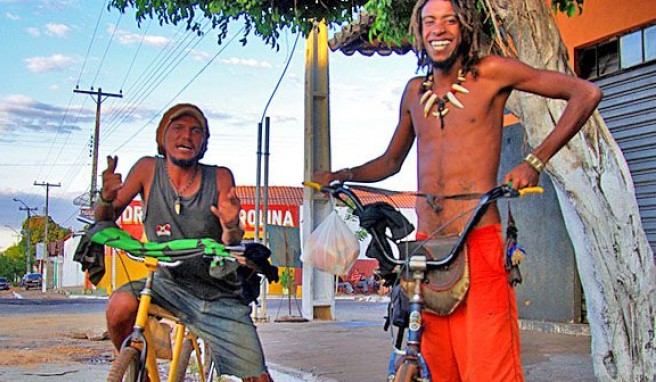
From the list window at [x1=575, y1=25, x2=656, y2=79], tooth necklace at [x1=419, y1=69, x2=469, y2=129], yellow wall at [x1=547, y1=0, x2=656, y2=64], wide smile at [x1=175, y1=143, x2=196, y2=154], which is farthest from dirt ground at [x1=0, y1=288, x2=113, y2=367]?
tooth necklace at [x1=419, y1=69, x2=469, y2=129]

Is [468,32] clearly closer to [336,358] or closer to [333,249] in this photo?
[333,249]

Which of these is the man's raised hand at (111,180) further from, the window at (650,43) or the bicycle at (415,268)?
the window at (650,43)

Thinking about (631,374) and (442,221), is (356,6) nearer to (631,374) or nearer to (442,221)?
(631,374)

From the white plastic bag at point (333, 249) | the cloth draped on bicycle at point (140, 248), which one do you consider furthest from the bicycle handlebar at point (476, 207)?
the white plastic bag at point (333, 249)

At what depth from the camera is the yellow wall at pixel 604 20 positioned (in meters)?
8.70

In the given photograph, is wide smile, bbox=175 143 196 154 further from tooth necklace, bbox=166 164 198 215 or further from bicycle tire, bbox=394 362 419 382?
bicycle tire, bbox=394 362 419 382

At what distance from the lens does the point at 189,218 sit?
4.34 metres

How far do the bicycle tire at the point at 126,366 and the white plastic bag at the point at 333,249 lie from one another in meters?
1.58

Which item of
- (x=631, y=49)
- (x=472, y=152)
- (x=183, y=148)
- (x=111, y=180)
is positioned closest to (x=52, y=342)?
(x=631, y=49)

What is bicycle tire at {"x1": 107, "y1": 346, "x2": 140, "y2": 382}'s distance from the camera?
3.62m

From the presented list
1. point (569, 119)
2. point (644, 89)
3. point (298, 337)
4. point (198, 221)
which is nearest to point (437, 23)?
point (569, 119)

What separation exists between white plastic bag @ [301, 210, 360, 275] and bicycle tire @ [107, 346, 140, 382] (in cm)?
158

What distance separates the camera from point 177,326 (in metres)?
4.29

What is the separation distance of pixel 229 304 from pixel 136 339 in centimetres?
61
